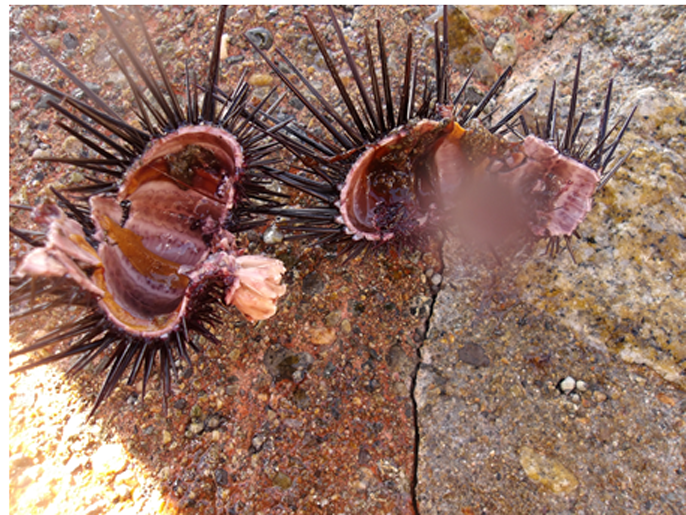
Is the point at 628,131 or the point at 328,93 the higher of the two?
the point at 328,93

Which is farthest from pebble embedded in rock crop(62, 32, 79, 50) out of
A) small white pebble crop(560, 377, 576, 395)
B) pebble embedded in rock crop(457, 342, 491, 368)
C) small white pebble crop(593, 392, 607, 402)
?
small white pebble crop(593, 392, 607, 402)

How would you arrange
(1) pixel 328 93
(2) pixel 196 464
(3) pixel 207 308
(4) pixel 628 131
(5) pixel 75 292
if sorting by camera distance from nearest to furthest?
1. (5) pixel 75 292
2. (3) pixel 207 308
3. (2) pixel 196 464
4. (4) pixel 628 131
5. (1) pixel 328 93

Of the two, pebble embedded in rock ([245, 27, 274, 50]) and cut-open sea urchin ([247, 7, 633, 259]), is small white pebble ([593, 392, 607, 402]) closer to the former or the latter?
cut-open sea urchin ([247, 7, 633, 259])

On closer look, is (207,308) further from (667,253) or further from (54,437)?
(667,253)

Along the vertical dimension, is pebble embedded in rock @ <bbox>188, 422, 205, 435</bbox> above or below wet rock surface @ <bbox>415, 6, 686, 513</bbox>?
above

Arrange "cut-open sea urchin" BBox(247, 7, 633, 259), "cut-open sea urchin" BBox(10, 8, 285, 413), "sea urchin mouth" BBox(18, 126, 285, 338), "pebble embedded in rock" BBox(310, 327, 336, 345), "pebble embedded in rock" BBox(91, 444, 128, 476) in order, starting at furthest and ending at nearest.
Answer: "pebble embedded in rock" BBox(310, 327, 336, 345)
"pebble embedded in rock" BBox(91, 444, 128, 476)
"cut-open sea urchin" BBox(247, 7, 633, 259)
"sea urchin mouth" BBox(18, 126, 285, 338)
"cut-open sea urchin" BBox(10, 8, 285, 413)

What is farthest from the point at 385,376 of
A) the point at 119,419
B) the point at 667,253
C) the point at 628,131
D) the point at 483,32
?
the point at 483,32

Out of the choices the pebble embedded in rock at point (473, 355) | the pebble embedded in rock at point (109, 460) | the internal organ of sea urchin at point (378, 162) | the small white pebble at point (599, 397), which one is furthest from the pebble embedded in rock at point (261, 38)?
the small white pebble at point (599, 397)

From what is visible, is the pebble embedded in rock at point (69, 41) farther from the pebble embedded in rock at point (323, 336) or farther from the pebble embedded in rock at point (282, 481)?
the pebble embedded in rock at point (282, 481)
